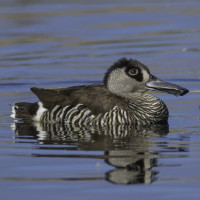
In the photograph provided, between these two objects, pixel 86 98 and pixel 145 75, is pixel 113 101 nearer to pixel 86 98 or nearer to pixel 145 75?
pixel 86 98

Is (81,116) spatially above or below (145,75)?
below

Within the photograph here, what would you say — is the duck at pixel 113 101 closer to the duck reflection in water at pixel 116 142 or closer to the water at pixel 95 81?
the duck reflection in water at pixel 116 142

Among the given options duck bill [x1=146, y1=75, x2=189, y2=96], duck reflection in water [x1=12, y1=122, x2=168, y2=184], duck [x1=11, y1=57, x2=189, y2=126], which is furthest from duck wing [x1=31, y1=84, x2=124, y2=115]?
duck bill [x1=146, y1=75, x2=189, y2=96]

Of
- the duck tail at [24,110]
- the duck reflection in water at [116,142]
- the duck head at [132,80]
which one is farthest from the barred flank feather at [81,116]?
the duck head at [132,80]

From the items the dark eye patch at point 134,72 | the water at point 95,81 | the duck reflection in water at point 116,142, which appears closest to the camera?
the water at point 95,81

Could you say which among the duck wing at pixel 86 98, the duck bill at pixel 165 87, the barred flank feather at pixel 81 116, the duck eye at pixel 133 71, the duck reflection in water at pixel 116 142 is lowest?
the duck reflection in water at pixel 116 142

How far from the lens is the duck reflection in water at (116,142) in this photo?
884 centimetres

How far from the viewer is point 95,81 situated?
15.8 metres

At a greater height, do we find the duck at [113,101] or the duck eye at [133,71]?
the duck eye at [133,71]

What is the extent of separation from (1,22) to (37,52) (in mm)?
5008

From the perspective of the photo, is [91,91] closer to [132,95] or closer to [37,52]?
[132,95]

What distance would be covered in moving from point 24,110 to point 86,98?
147 centimetres

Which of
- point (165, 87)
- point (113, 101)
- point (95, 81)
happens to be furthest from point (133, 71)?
point (95, 81)

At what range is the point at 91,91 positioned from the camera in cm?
1220
